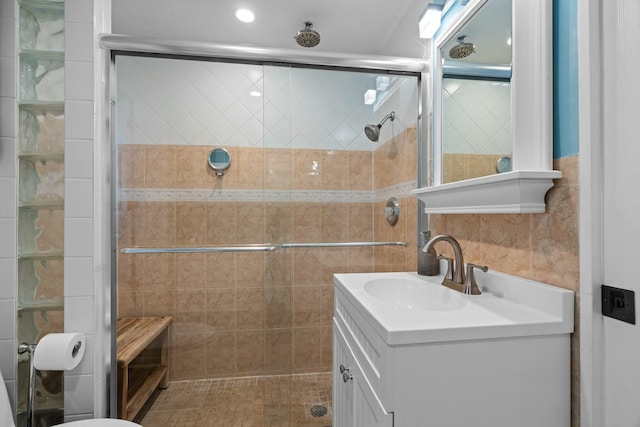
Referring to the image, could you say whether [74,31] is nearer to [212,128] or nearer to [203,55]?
[203,55]

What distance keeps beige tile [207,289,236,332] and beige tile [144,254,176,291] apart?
209mm

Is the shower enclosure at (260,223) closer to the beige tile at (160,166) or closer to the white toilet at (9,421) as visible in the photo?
the beige tile at (160,166)

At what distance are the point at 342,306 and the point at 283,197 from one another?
0.70m

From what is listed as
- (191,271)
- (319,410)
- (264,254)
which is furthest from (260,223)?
(319,410)

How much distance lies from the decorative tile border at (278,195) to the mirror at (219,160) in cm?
11

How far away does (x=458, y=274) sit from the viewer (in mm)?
1063

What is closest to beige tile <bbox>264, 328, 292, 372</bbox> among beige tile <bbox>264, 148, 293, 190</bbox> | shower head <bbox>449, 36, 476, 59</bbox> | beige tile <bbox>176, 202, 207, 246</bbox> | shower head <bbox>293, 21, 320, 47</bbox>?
beige tile <bbox>176, 202, 207, 246</bbox>

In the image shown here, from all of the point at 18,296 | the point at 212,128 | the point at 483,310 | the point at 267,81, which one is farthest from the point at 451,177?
the point at 18,296

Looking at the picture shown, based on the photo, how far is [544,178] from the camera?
2.49 ft

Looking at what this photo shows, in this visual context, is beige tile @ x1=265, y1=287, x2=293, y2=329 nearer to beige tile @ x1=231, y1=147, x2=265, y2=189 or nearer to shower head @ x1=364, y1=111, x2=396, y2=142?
beige tile @ x1=231, y1=147, x2=265, y2=189

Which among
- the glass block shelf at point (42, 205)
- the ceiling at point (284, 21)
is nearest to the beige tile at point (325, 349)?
the glass block shelf at point (42, 205)

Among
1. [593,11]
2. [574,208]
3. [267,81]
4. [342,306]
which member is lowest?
[342,306]

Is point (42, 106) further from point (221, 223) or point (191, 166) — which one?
point (221, 223)

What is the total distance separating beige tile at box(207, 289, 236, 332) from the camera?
1654 millimetres
